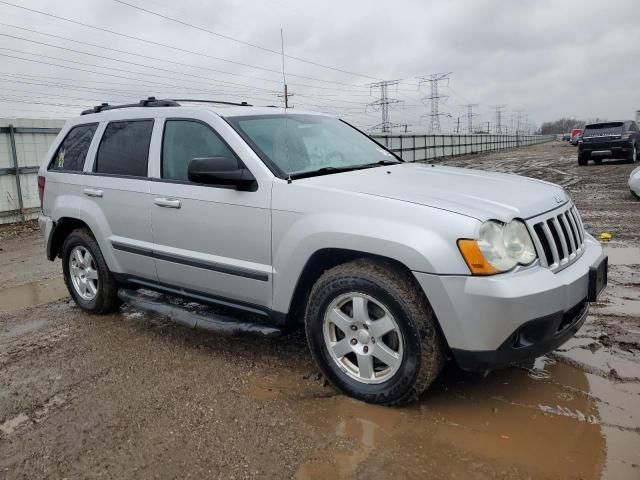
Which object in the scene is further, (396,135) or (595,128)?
(396,135)

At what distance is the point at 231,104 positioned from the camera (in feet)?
14.5

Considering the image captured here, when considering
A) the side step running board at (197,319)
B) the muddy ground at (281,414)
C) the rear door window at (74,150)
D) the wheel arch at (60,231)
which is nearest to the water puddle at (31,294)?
the wheel arch at (60,231)

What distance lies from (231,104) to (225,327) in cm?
183

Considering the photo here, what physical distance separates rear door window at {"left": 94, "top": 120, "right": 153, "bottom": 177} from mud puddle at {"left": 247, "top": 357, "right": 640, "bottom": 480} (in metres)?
1.95

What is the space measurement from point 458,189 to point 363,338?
3.32 feet

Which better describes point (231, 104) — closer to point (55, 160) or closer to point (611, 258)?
point (55, 160)

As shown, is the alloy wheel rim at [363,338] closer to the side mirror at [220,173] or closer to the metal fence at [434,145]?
the side mirror at [220,173]

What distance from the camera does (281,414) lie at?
3.03 m

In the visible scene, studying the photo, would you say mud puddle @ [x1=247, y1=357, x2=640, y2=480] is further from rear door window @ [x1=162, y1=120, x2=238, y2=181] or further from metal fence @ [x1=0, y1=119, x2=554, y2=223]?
metal fence @ [x1=0, y1=119, x2=554, y2=223]

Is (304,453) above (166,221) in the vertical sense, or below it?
below

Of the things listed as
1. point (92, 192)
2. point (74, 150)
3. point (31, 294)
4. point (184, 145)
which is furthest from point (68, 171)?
point (31, 294)

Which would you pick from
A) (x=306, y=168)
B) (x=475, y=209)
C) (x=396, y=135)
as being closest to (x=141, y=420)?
(x=306, y=168)

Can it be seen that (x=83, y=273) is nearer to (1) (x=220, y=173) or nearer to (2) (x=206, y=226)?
(2) (x=206, y=226)

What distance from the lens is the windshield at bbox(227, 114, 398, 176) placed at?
3.57 meters
